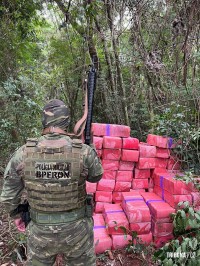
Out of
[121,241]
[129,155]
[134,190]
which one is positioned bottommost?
[121,241]

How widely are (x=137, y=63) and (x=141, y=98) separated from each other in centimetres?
108

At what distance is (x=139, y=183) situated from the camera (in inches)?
134

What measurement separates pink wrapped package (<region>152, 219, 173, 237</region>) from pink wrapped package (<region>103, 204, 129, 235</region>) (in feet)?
1.07

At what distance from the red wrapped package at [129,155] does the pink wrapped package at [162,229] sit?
890mm

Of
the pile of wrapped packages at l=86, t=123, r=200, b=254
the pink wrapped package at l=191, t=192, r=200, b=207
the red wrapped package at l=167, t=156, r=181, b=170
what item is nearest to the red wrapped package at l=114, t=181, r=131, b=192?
the pile of wrapped packages at l=86, t=123, r=200, b=254

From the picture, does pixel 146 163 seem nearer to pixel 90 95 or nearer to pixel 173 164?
pixel 173 164

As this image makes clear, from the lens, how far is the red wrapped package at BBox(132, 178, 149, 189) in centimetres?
339

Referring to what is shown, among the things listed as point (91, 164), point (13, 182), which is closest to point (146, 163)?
point (91, 164)

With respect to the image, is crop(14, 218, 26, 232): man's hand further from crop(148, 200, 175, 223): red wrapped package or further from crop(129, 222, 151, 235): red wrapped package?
crop(148, 200, 175, 223): red wrapped package

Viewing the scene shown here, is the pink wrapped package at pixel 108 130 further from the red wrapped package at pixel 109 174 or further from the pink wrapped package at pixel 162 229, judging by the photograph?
the pink wrapped package at pixel 162 229

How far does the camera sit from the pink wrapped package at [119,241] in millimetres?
2709

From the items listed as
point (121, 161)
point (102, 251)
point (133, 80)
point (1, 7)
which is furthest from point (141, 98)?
point (102, 251)

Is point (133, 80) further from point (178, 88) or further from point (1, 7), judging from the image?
point (1, 7)

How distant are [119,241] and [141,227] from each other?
305 millimetres
